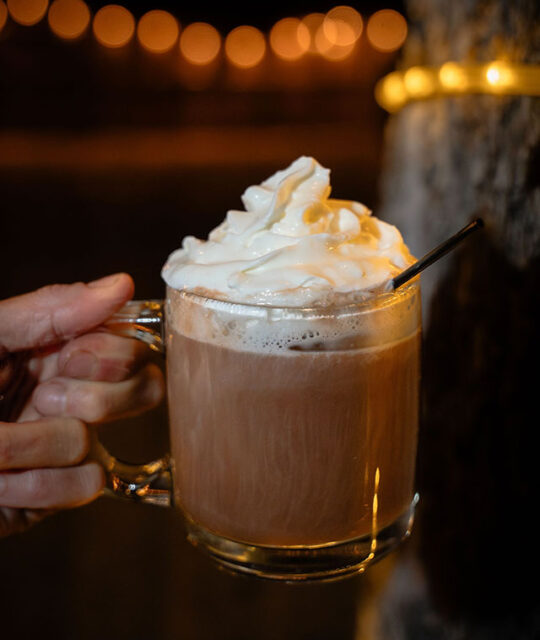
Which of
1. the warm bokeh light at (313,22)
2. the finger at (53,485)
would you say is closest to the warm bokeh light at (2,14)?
the warm bokeh light at (313,22)

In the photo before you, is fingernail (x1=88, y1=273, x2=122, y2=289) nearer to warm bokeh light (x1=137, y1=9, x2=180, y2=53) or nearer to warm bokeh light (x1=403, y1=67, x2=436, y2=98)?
warm bokeh light (x1=403, y1=67, x2=436, y2=98)

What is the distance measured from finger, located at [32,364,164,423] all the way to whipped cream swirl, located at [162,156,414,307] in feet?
0.89

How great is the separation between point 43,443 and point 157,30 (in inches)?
171

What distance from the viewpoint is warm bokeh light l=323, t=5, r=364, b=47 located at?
4597mm

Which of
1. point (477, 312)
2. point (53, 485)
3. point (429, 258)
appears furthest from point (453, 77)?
point (53, 485)

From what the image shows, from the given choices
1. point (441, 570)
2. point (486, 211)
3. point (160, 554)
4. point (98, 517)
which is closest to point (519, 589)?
point (441, 570)

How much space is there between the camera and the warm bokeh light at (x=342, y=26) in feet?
15.1

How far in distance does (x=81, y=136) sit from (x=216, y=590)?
12.2 ft

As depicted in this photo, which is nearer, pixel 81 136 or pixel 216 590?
pixel 216 590

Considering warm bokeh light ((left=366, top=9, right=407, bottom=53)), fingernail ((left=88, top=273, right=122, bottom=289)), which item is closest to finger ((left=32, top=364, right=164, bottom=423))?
fingernail ((left=88, top=273, right=122, bottom=289))

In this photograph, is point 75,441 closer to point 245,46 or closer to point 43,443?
point 43,443

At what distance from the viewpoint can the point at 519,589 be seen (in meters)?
1.42

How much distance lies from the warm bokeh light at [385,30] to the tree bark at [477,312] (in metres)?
3.16

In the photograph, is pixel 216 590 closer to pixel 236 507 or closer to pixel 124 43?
pixel 236 507
